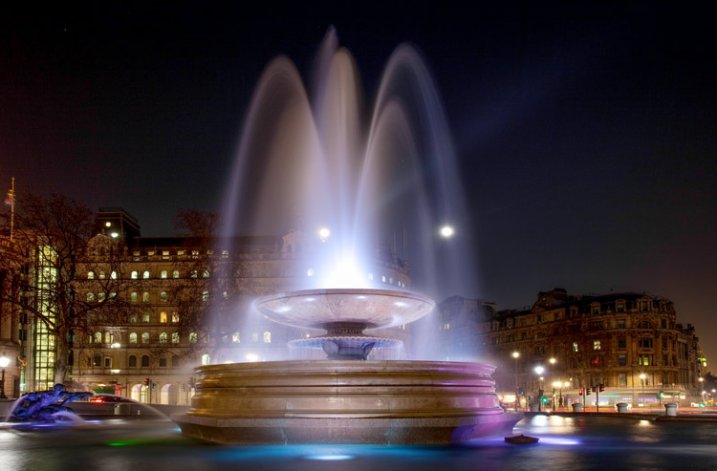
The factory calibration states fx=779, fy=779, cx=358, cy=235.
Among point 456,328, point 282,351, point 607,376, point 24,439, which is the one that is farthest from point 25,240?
point 456,328

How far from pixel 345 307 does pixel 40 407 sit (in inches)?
440

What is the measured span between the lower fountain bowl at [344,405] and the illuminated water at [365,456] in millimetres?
370

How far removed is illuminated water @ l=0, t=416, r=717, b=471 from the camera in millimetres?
9711

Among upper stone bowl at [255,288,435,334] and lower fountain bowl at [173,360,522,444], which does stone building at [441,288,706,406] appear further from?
lower fountain bowl at [173,360,522,444]

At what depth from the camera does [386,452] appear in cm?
1138

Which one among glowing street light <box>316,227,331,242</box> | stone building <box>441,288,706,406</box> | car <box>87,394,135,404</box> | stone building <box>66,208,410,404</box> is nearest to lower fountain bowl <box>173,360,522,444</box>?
glowing street light <box>316,227,331,242</box>

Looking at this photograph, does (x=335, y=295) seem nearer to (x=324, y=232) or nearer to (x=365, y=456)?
(x=365, y=456)

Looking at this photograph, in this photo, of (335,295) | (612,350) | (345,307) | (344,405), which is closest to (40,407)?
(345,307)

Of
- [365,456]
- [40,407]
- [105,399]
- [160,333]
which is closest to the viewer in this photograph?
[365,456]

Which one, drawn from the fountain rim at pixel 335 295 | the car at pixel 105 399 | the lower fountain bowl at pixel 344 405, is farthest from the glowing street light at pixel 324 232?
the lower fountain bowl at pixel 344 405

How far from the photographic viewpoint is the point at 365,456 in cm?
1076

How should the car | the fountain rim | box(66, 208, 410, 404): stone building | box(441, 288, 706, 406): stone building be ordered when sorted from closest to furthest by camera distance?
the fountain rim → the car → box(66, 208, 410, 404): stone building → box(441, 288, 706, 406): stone building

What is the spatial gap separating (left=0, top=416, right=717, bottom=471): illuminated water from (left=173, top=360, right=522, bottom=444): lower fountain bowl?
37 centimetres

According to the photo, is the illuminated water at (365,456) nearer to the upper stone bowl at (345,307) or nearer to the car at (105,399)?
the upper stone bowl at (345,307)
